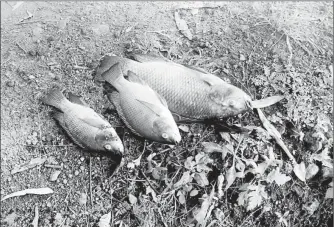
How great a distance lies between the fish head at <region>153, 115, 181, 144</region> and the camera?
386cm

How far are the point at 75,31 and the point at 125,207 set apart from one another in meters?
2.24

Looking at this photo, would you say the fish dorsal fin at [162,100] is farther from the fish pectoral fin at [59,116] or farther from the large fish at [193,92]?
the fish pectoral fin at [59,116]

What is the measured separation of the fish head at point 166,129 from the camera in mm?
3857

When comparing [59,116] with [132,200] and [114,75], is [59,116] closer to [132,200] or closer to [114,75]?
[114,75]

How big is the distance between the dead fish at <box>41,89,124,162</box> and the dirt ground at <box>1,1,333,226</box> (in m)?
0.17

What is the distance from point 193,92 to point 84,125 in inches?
46.5

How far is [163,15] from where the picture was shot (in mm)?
5039

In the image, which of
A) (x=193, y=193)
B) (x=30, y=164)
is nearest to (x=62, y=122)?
(x=30, y=164)

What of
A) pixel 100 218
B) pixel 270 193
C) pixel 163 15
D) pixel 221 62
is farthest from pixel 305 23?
pixel 100 218

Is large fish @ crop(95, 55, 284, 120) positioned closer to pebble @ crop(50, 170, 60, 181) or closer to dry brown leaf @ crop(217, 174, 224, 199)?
dry brown leaf @ crop(217, 174, 224, 199)

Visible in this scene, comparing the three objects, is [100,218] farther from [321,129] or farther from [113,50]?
[321,129]

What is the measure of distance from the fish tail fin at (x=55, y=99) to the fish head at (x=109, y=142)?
57 centimetres

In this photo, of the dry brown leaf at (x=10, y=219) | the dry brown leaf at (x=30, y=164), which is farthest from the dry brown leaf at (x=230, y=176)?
the dry brown leaf at (x=10, y=219)

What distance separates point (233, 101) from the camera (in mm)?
3955
